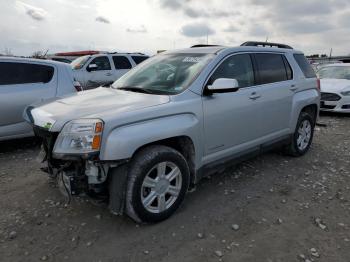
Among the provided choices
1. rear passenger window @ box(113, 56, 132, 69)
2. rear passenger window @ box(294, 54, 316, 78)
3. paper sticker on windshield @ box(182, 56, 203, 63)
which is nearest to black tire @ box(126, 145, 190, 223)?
paper sticker on windshield @ box(182, 56, 203, 63)

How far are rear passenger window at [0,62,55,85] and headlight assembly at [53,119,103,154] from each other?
10.7 feet

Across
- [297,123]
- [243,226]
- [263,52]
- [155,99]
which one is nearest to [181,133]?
[155,99]

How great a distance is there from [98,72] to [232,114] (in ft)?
28.8

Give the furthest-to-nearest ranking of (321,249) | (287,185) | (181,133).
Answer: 1. (287,185)
2. (181,133)
3. (321,249)

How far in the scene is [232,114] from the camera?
4039 mm

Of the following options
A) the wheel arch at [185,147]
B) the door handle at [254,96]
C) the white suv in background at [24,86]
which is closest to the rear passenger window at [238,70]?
the door handle at [254,96]

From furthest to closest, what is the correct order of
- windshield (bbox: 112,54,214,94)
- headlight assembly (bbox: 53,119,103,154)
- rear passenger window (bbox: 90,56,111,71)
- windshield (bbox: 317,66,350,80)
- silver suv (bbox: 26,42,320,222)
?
rear passenger window (bbox: 90,56,111,71)
windshield (bbox: 317,66,350,80)
windshield (bbox: 112,54,214,94)
silver suv (bbox: 26,42,320,222)
headlight assembly (bbox: 53,119,103,154)

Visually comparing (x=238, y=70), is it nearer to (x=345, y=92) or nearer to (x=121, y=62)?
(x=345, y=92)

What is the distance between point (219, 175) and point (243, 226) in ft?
4.60

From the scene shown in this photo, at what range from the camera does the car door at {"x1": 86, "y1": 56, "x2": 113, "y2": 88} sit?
11.7 meters

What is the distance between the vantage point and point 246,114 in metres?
4.26

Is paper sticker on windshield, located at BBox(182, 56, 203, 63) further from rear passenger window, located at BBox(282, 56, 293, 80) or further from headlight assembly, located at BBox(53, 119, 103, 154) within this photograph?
rear passenger window, located at BBox(282, 56, 293, 80)

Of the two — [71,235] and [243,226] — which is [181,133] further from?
[71,235]

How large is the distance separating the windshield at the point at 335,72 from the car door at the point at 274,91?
6275mm
